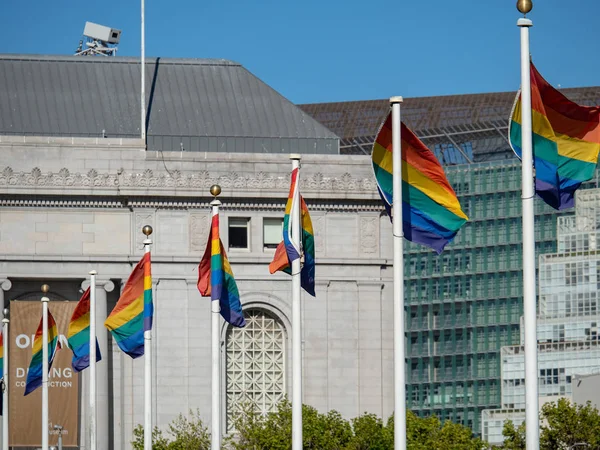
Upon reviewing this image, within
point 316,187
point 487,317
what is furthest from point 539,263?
point 316,187

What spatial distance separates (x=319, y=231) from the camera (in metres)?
92.1

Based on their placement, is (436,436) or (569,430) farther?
(569,430)

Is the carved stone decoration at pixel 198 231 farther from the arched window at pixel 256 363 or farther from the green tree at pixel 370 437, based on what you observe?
the green tree at pixel 370 437

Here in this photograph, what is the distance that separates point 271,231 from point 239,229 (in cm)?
156

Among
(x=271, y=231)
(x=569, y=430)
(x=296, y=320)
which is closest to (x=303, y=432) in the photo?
(x=271, y=231)

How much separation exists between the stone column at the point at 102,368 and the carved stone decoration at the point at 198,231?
4318 millimetres

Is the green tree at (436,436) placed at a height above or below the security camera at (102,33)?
below

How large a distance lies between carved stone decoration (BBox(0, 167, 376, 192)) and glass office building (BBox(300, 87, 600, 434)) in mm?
89680

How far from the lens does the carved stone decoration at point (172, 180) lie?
90.1m

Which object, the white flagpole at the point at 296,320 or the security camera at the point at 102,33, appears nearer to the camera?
the white flagpole at the point at 296,320

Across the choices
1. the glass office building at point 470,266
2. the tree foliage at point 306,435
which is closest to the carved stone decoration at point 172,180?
the tree foliage at point 306,435

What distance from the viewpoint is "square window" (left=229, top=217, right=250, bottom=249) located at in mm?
91750

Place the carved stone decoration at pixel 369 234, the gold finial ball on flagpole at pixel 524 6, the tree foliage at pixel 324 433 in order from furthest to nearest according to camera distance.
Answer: the carved stone decoration at pixel 369 234 < the tree foliage at pixel 324 433 < the gold finial ball on flagpole at pixel 524 6

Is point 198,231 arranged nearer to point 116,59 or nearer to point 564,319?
point 116,59
